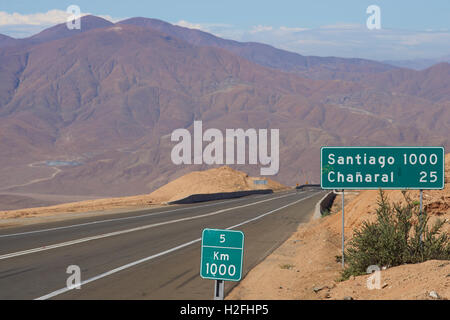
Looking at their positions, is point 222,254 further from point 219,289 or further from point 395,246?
point 395,246

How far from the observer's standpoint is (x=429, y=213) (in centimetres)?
1781

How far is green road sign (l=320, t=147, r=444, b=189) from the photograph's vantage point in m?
13.7

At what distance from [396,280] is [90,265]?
7930 mm

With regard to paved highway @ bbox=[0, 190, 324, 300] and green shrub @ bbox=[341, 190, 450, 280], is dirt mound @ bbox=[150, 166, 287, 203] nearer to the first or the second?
paved highway @ bbox=[0, 190, 324, 300]

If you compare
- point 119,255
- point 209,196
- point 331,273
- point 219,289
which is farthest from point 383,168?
point 209,196

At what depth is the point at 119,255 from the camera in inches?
693

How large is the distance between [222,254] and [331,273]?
6852 millimetres

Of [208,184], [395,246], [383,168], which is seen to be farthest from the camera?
[208,184]

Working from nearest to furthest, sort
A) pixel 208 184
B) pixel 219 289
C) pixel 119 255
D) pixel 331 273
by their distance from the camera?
pixel 219 289 < pixel 331 273 < pixel 119 255 < pixel 208 184

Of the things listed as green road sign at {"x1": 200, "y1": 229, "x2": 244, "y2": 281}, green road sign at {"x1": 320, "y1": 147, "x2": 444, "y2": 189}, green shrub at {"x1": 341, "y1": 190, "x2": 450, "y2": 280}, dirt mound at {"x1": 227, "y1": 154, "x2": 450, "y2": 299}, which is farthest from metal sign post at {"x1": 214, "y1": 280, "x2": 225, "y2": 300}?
green road sign at {"x1": 320, "y1": 147, "x2": 444, "y2": 189}

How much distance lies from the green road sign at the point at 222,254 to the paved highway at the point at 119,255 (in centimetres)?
393

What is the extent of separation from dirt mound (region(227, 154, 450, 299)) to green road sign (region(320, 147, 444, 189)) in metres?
2.14

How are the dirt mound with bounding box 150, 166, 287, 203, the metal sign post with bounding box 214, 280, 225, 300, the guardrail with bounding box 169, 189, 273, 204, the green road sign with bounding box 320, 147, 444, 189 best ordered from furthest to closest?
the dirt mound with bounding box 150, 166, 287, 203, the guardrail with bounding box 169, 189, 273, 204, the green road sign with bounding box 320, 147, 444, 189, the metal sign post with bounding box 214, 280, 225, 300

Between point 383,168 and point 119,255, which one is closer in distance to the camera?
point 383,168
